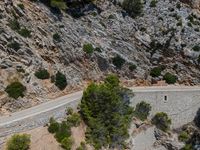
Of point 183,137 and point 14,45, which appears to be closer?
point 14,45

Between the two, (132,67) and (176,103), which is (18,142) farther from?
(176,103)

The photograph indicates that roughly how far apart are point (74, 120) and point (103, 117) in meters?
4.21

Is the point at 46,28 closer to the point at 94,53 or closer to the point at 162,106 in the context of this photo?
the point at 94,53

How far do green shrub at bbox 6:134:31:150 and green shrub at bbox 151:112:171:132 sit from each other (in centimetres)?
2193

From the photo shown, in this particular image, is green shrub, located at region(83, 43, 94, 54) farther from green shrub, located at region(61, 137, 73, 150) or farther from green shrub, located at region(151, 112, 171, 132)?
green shrub, located at region(61, 137, 73, 150)

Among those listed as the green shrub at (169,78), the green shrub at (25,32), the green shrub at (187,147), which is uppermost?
the green shrub at (25,32)

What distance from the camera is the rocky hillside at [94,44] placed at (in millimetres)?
55312

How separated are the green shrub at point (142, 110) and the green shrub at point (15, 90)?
16.2m

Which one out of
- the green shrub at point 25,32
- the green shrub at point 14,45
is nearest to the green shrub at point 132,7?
the green shrub at point 25,32

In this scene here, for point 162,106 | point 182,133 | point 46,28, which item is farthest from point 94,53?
point 182,133

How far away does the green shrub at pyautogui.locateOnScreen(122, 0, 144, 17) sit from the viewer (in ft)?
225

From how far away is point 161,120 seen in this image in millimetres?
61625

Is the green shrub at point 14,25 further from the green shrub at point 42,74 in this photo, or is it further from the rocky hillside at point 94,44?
the green shrub at point 42,74

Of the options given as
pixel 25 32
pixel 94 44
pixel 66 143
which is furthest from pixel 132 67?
pixel 66 143
